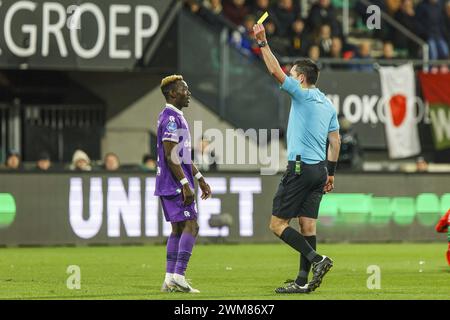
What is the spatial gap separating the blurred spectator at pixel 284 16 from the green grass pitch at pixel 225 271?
20.6ft

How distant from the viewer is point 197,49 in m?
25.8

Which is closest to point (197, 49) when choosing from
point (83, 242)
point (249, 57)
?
point (249, 57)

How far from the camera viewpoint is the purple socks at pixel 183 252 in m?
12.9

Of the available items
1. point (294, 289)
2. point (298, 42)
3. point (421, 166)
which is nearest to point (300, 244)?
point (294, 289)

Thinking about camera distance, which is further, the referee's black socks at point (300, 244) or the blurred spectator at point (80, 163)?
the blurred spectator at point (80, 163)

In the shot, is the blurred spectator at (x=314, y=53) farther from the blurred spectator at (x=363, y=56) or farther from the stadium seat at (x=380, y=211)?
the stadium seat at (x=380, y=211)

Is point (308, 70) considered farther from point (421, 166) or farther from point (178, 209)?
point (421, 166)

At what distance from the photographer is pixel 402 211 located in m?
24.1

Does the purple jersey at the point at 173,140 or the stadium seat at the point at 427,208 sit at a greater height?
the purple jersey at the point at 173,140

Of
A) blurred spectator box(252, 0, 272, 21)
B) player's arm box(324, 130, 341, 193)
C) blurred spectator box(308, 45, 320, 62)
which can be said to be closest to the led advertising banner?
blurred spectator box(308, 45, 320, 62)

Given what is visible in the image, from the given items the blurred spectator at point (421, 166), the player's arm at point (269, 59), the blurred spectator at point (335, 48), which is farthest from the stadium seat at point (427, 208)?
the player's arm at point (269, 59)

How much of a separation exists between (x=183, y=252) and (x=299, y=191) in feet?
4.60
